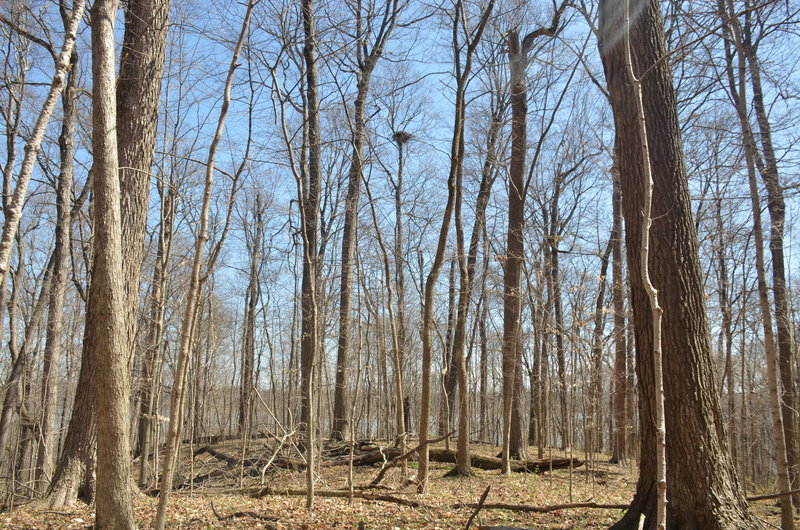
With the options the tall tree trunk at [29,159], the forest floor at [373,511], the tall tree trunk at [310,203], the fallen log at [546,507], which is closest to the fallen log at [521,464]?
the forest floor at [373,511]

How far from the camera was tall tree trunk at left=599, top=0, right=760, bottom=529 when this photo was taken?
4.16 m

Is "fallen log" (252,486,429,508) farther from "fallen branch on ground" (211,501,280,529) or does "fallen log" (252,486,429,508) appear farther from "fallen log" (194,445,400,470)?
"fallen log" (194,445,400,470)

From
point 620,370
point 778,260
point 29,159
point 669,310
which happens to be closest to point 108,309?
point 29,159

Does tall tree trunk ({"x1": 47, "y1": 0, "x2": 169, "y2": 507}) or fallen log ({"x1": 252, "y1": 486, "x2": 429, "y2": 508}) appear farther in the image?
fallen log ({"x1": 252, "y1": 486, "x2": 429, "y2": 508})

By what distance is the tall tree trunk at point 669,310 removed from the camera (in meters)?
4.16

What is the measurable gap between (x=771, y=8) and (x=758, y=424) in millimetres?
16014

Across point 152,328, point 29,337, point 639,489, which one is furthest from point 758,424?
point 29,337

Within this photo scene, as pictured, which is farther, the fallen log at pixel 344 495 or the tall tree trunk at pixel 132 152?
the fallen log at pixel 344 495

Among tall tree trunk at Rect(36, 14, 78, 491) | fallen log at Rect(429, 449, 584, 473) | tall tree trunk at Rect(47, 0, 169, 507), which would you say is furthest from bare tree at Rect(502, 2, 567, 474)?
tall tree trunk at Rect(36, 14, 78, 491)

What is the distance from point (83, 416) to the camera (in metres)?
6.13

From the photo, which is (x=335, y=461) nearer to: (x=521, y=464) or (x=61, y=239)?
(x=521, y=464)

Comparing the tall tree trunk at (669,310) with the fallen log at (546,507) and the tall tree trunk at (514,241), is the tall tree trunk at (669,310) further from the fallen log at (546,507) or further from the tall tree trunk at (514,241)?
the tall tree trunk at (514,241)

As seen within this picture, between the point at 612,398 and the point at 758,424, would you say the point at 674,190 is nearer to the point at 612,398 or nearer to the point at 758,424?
the point at 612,398

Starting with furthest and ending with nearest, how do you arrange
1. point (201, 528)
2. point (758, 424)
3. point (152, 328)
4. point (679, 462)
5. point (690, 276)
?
point (758, 424)
point (152, 328)
point (201, 528)
point (690, 276)
point (679, 462)
